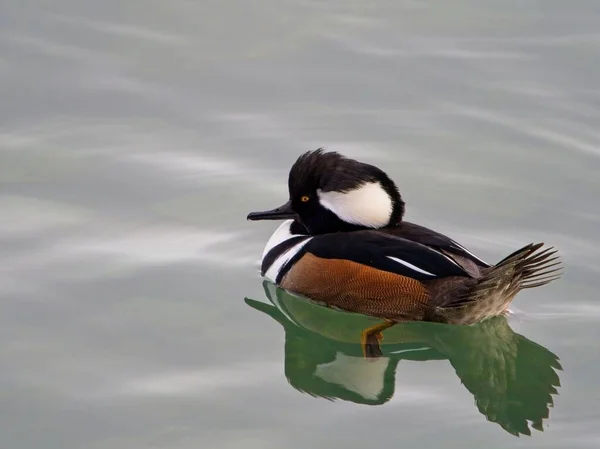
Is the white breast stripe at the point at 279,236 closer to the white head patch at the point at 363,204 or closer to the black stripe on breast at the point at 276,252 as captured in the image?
the black stripe on breast at the point at 276,252

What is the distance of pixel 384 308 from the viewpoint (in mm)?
7668

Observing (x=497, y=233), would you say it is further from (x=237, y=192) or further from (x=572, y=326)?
(x=237, y=192)

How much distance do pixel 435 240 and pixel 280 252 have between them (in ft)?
3.91

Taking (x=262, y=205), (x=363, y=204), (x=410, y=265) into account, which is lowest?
(x=410, y=265)

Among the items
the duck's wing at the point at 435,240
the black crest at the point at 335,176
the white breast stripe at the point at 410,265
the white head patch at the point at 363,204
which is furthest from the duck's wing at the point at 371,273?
the black crest at the point at 335,176

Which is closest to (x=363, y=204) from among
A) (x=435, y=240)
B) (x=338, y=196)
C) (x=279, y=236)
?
(x=338, y=196)

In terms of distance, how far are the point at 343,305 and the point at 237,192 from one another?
6.09 ft

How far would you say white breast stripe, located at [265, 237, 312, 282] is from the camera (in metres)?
8.13

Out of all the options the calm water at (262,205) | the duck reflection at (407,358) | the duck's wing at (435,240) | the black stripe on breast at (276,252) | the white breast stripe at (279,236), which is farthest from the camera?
the white breast stripe at (279,236)

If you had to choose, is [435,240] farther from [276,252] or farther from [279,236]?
[279,236]

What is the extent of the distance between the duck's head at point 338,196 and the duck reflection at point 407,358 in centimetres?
63

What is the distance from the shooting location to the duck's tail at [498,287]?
708 centimetres

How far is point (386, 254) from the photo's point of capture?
7629 millimetres

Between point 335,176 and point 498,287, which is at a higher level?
point 335,176
